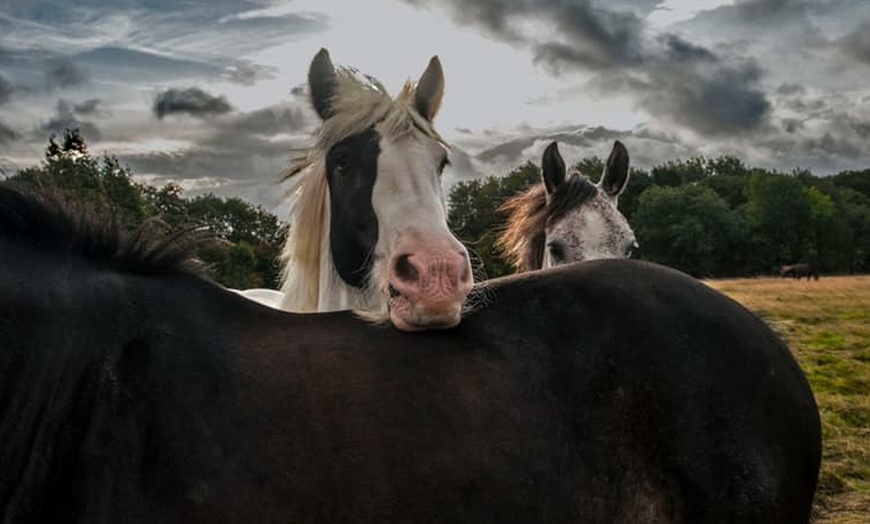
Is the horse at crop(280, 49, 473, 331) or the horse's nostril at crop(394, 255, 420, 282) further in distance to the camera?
the horse at crop(280, 49, 473, 331)

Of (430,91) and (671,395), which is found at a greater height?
(430,91)

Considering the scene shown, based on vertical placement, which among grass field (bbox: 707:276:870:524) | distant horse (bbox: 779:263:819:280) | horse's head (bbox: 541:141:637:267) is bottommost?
grass field (bbox: 707:276:870:524)

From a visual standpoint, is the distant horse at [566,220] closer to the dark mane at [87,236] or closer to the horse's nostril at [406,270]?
the horse's nostril at [406,270]

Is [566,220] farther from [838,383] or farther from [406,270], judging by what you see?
[838,383]

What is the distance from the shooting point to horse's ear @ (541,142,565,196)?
247 inches

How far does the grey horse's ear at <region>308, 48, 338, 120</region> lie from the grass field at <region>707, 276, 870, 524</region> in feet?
8.34

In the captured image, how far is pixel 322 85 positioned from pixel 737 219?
60879mm

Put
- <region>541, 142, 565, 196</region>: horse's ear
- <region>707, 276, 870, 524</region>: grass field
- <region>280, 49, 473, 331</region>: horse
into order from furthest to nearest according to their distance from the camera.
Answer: <region>707, 276, 870, 524</region>: grass field → <region>541, 142, 565, 196</region>: horse's ear → <region>280, 49, 473, 331</region>: horse

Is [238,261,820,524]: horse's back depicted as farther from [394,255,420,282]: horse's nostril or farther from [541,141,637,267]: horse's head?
[541,141,637,267]: horse's head

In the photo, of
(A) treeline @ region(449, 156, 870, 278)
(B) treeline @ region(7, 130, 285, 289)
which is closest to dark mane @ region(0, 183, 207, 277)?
(B) treeline @ region(7, 130, 285, 289)

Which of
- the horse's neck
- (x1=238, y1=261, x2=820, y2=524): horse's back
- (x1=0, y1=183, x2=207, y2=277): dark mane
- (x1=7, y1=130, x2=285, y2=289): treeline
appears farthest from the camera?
(x1=7, y1=130, x2=285, y2=289): treeline

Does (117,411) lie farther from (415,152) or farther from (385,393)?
(415,152)

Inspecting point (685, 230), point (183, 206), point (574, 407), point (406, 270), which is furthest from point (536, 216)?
point (685, 230)

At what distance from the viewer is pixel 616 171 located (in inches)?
257
